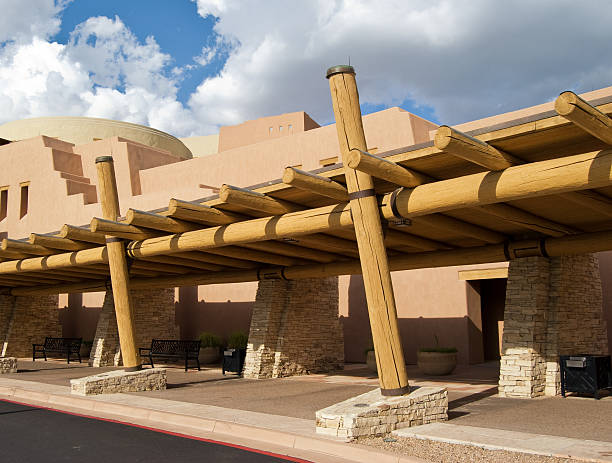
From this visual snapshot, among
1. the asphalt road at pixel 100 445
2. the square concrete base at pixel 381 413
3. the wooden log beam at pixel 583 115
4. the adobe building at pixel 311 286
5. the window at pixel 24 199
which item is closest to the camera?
the wooden log beam at pixel 583 115

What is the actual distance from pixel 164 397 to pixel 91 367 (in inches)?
343

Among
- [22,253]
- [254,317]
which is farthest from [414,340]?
[22,253]

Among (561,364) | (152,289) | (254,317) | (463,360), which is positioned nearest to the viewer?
(561,364)

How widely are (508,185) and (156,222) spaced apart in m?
6.94

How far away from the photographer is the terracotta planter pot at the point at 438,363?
49.2ft

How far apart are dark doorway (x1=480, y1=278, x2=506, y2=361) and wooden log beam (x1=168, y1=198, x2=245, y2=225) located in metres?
10.3

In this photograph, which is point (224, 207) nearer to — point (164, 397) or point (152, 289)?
point (164, 397)

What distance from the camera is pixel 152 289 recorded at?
20469 millimetres

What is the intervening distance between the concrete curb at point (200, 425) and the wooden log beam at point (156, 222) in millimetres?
3426

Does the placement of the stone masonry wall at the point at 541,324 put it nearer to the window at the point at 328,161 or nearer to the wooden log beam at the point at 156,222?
the wooden log beam at the point at 156,222

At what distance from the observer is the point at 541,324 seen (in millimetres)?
10953

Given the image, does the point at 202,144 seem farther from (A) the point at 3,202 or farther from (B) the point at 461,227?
(B) the point at 461,227

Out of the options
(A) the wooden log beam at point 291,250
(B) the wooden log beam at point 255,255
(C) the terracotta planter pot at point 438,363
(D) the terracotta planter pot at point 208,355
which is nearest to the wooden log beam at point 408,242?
(A) the wooden log beam at point 291,250

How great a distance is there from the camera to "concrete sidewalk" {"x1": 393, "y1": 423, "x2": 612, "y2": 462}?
20.4 feet
